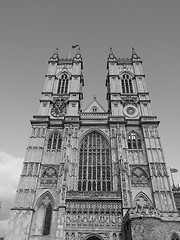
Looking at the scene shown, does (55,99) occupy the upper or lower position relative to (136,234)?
upper

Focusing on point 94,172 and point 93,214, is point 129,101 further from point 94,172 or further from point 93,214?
point 93,214

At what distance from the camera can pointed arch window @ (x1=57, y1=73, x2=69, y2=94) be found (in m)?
33.2

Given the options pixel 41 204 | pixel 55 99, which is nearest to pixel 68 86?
pixel 55 99

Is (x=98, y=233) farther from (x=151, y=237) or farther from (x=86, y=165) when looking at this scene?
(x=86, y=165)

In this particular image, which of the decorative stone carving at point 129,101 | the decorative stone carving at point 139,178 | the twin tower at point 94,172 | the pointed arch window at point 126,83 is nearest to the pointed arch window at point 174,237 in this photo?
the twin tower at point 94,172

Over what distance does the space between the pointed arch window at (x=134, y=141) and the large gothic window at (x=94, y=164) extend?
2919 millimetres

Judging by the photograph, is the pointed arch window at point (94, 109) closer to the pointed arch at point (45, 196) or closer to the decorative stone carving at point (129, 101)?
the decorative stone carving at point (129, 101)

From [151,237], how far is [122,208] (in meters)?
5.22

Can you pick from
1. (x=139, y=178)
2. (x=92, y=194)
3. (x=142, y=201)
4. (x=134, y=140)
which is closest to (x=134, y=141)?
(x=134, y=140)

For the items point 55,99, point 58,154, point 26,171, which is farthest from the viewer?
point 55,99

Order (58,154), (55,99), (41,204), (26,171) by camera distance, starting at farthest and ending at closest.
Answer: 1. (55,99)
2. (58,154)
3. (26,171)
4. (41,204)

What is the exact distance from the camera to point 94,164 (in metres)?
25.4

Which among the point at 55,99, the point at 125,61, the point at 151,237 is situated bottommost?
the point at 151,237

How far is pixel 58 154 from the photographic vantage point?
84.7ft
